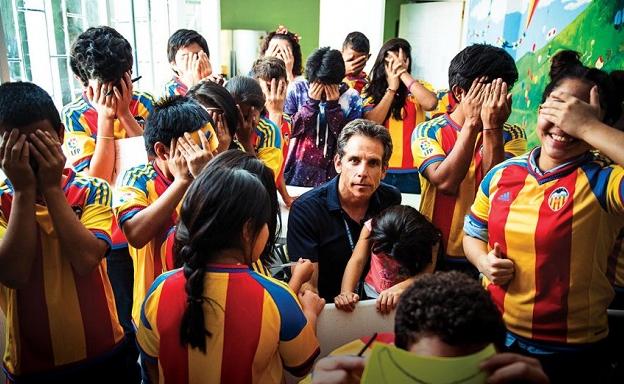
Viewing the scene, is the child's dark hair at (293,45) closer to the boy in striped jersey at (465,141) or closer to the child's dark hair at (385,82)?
the child's dark hair at (385,82)

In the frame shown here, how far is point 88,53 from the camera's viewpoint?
1679 mm

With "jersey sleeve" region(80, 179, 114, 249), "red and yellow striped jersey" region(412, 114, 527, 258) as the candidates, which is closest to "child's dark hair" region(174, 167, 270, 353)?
"jersey sleeve" region(80, 179, 114, 249)

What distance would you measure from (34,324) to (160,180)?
1.57ft

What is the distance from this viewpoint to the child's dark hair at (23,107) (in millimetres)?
1046

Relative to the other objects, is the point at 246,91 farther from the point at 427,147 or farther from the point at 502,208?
the point at 502,208

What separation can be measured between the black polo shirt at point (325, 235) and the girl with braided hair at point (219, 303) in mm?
575

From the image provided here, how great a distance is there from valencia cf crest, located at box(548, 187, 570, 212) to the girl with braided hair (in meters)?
0.67

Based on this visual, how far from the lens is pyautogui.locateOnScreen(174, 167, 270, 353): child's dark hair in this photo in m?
0.91

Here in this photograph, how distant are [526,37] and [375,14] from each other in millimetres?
3076

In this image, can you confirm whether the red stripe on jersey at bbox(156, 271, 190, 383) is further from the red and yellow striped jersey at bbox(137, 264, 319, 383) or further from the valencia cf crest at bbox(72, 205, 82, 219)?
the valencia cf crest at bbox(72, 205, 82, 219)

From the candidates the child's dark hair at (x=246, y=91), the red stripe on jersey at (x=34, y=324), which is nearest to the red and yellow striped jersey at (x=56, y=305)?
the red stripe on jersey at (x=34, y=324)

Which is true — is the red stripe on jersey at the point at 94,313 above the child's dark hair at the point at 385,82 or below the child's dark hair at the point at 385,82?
below

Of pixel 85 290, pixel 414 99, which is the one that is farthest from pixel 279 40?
pixel 85 290

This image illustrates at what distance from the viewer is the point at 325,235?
157cm
